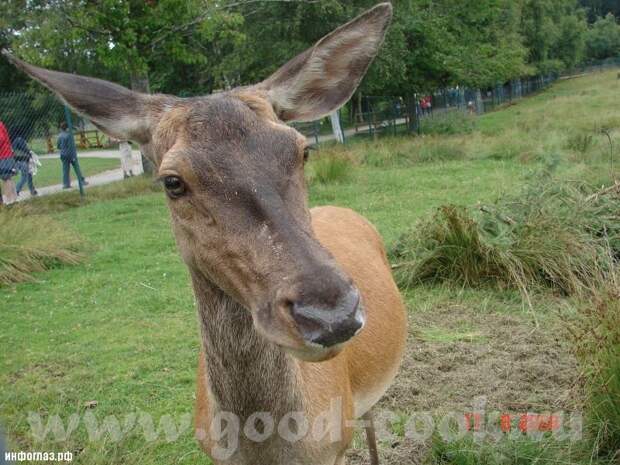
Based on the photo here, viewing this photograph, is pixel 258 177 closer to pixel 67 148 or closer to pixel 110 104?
pixel 110 104

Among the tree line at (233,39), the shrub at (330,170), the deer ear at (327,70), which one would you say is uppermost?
the tree line at (233,39)

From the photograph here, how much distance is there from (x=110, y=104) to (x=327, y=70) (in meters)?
0.98

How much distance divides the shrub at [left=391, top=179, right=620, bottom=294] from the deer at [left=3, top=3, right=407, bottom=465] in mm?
3703

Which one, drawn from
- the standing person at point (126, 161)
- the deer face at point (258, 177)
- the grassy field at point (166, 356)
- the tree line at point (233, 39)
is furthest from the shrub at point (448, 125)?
the deer face at point (258, 177)

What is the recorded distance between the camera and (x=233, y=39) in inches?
718

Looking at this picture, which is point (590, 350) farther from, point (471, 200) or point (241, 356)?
point (471, 200)

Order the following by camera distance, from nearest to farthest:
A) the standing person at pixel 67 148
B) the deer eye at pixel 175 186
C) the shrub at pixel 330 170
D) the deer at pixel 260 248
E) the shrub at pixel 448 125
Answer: the deer at pixel 260 248, the deer eye at pixel 175 186, the shrub at pixel 330 170, the standing person at pixel 67 148, the shrub at pixel 448 125

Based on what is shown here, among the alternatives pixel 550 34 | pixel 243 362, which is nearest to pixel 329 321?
pixel 243 362

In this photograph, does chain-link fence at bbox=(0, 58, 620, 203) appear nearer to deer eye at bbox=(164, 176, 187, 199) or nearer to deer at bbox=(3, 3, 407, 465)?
deer at bbox=(3, 3, 407, 465)

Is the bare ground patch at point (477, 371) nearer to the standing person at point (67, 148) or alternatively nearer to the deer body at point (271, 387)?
the deer body at point (271, 387)

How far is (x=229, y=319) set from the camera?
263 centimetres

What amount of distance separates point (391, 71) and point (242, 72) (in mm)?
5728

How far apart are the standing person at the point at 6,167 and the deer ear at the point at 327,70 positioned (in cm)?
1228

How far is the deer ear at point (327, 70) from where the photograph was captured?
2.94 meters
